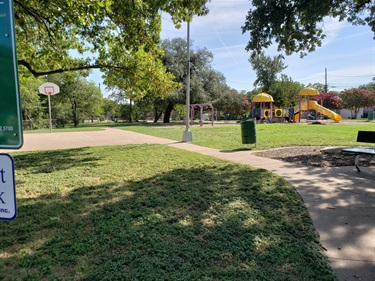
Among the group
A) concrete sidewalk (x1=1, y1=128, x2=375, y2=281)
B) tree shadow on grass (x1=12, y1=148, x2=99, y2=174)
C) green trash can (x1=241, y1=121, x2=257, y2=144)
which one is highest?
green trash can (x1=241, y1=121, x2=257, y2=144)

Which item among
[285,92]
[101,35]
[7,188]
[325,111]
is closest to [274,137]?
[101,35]

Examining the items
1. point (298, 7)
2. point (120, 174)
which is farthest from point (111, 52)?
point (298, 7)

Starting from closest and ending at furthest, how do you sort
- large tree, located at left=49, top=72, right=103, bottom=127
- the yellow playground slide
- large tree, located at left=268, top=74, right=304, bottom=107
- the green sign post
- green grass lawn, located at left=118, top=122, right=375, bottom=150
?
the green sign post → green grass lawn, located at left=118, top=122, right=375, bottom=150 → the yellow playground slide → large tree, located at left=49, top=72, right=103, bottom=127 → large tree, located at left=268, top=74, right=304, bottom=107

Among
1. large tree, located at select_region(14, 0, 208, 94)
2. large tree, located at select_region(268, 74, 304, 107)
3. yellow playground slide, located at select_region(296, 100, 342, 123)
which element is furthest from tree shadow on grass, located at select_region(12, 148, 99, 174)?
large tree, located at select_region(268, 74, 304, 107)

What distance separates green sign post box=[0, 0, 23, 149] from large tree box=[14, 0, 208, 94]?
5134mm

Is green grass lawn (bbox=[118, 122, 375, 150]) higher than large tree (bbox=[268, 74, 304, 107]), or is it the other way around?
large tree (bbox=[268, 74, 304, 107])

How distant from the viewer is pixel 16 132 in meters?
1.45

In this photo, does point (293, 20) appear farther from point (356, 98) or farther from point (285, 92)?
point (356, 98)

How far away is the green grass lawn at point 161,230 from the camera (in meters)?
2.50

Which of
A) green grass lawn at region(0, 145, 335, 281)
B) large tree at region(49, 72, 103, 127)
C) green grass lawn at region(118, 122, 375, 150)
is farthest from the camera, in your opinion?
large tree at region(49, 72, 103, 127)

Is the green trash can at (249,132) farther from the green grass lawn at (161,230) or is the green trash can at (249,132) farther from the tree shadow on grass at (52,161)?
the tree shadow on grass at (52,161)

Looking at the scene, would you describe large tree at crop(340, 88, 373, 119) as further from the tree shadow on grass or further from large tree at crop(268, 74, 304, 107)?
the tree shadow on grass

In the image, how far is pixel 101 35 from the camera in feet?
28.9

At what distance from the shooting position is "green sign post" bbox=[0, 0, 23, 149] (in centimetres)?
142
